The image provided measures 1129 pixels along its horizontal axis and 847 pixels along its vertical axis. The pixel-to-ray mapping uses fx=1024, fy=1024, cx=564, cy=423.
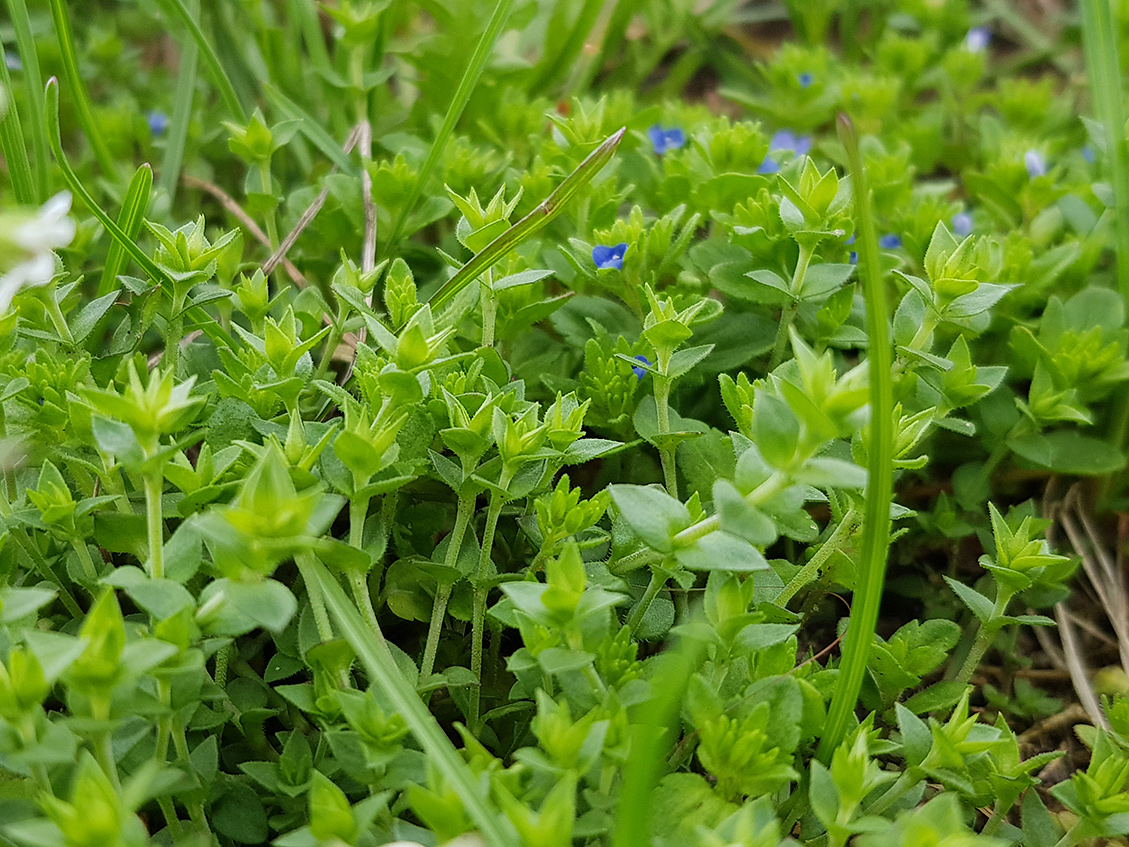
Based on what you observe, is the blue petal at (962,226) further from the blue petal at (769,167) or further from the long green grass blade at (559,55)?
the long green grass blade at (559,55)

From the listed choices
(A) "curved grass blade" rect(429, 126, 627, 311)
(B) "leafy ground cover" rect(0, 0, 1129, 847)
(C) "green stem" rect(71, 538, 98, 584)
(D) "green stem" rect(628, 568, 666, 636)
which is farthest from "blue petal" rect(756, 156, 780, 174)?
(C) "green stem" rect(71, 538, 98, 584)

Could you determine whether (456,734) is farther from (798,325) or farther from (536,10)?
(536,10)

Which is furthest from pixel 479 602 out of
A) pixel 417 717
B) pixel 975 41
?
pixel 975 41

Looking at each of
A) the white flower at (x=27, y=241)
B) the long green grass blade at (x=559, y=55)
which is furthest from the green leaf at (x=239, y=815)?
the long green grass blade at (x=559, y=55)

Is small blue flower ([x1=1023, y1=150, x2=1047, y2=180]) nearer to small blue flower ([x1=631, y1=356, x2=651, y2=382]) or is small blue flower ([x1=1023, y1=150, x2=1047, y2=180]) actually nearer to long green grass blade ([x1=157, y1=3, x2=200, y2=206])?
small blue flower ([x1=631, y1=356, x2=651, y2=382])

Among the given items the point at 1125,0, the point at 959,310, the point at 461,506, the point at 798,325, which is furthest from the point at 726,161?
the point at 1125,0
